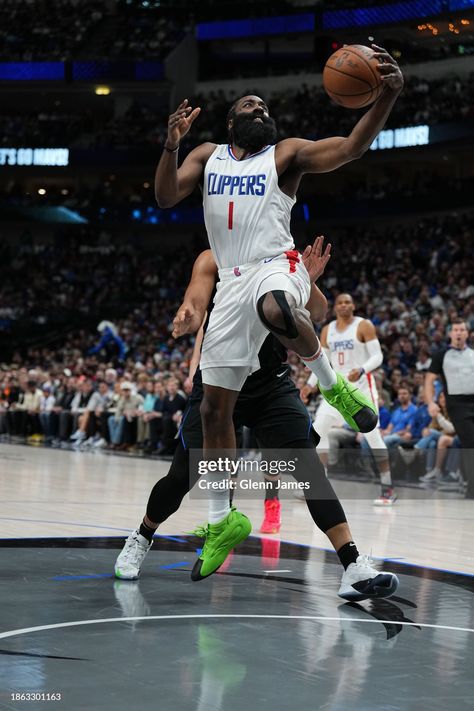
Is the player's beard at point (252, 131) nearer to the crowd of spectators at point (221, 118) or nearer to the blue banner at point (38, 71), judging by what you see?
the crowd of spectators at point (221, 118)

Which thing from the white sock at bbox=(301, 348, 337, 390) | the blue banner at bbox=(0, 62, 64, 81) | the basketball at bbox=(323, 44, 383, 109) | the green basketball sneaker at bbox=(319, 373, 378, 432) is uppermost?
the blue banner at bbox=(0, 62, 64, 81)

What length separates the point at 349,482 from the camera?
12.4 metres

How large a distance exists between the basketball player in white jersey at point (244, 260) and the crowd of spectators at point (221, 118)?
25154 mm

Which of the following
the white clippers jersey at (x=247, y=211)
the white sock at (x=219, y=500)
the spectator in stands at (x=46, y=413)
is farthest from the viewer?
the spectator in stands at (x=46, y=413)

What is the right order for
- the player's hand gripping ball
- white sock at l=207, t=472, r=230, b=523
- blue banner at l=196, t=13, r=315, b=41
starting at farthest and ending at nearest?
blue banner at l=196, t=13, r=315, b=41, white sock at l=207, t=472, r=230, b=523, the player's hand gripping ball

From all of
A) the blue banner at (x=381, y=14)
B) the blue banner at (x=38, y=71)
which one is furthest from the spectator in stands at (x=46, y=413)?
the blue banner at (x=38, y=71)

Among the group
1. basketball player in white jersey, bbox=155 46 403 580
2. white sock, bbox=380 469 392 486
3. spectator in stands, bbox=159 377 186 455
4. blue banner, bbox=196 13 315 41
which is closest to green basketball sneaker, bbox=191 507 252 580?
basketball player in white jersey, bbox=155 46 403 580

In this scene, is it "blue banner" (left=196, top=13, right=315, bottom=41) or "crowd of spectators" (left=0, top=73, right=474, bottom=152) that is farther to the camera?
"blue banner" (left=196, top=13, right=315, bottom=41)

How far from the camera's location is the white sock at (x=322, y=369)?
470cm

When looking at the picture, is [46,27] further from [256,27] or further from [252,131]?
[252,131]

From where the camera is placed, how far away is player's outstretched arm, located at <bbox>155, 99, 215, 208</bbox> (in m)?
4.45

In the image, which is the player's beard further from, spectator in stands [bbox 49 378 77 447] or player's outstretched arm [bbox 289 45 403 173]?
spectator in stands [bbox 49 378 77 447]

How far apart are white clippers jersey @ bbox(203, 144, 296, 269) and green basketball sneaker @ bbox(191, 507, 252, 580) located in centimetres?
122

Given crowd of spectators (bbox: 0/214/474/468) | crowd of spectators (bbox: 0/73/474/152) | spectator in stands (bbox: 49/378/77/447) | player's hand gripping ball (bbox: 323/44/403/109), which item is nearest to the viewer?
player's hand gripping ball (bbox: 323/44/403/109)
